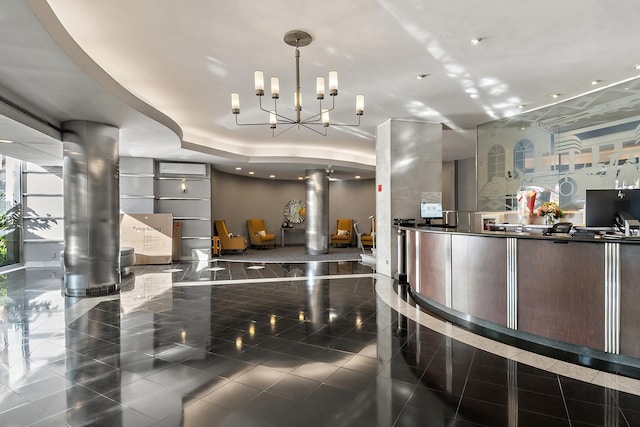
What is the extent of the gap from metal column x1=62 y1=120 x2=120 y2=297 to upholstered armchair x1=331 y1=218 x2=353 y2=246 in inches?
364

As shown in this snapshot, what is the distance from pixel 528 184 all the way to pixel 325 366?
5954mm

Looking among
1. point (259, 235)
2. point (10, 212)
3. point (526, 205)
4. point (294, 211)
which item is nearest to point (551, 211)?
point (526, 205)

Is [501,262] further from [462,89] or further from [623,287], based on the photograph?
[462,89]

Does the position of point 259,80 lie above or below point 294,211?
above

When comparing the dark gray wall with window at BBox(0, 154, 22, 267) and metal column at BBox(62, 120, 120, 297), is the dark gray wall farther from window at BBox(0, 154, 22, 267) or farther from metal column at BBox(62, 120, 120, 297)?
metal column at BBox(62, 120, 120, 297)

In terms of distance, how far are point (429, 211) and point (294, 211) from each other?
8.90 meters

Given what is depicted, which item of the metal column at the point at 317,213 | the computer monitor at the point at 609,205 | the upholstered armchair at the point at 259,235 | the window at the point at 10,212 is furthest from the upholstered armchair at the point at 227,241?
the computer monitor at the point at 609,205

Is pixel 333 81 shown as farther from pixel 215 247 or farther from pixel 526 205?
pixel 215 247

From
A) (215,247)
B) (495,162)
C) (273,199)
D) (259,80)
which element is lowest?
(215,247)

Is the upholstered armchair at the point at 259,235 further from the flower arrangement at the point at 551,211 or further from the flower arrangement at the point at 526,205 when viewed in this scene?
the flower arrangement at the point at 551,211

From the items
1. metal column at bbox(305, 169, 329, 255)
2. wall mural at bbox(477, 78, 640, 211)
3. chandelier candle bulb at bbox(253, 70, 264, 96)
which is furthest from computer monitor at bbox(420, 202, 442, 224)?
metal column at bbox(305, 169, 329, 255)

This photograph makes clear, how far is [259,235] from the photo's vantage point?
13.7 metres

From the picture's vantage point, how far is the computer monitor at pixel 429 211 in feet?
23.2

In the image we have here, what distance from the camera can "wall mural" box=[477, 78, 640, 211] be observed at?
18.2 feet
